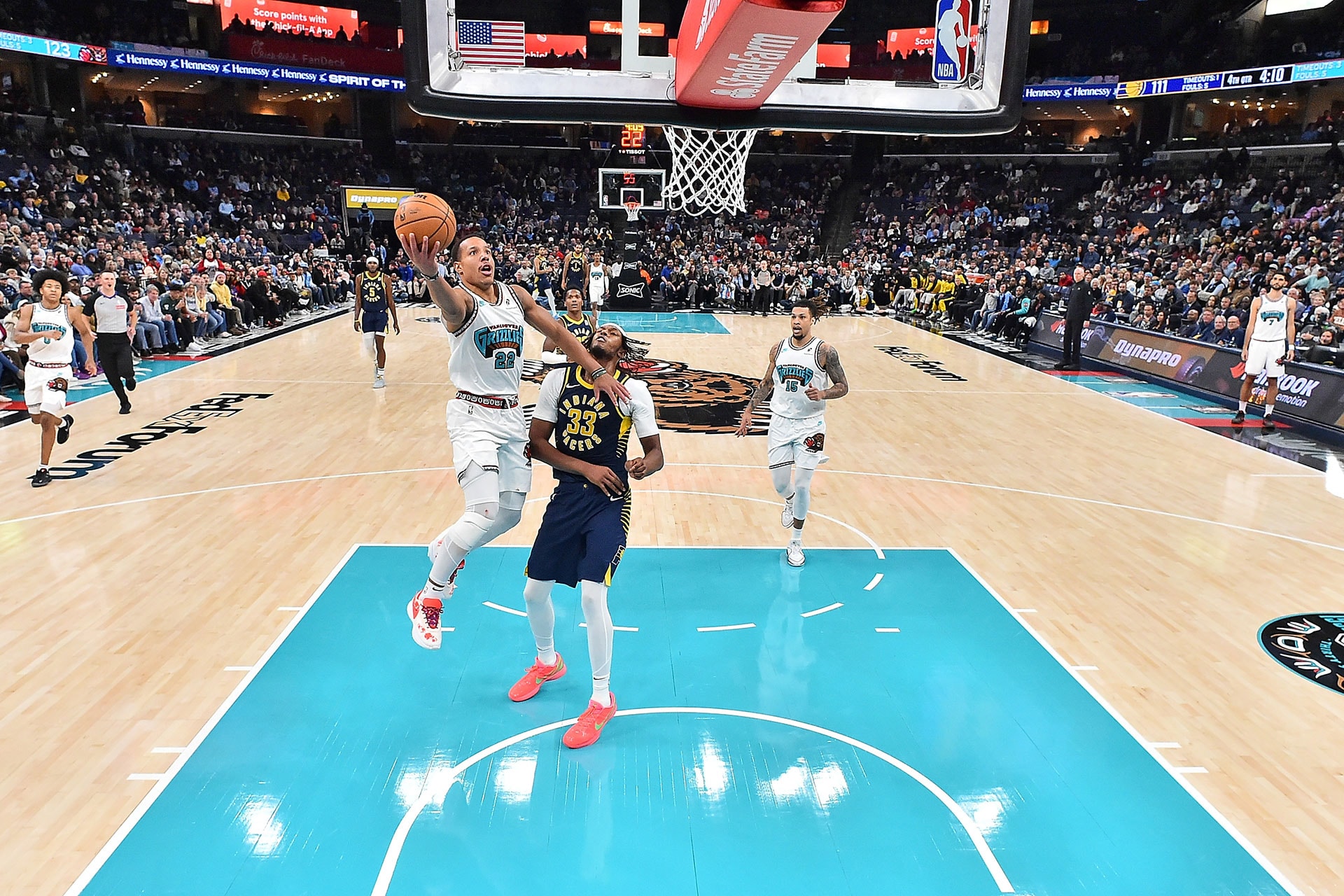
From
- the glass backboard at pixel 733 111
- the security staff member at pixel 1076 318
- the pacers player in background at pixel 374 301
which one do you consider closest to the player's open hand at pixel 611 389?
the glass backboard at pixel 733 111

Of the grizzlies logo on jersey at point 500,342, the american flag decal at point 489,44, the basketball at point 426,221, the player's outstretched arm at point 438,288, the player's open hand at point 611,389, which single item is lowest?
the player's open hand at point 611,389

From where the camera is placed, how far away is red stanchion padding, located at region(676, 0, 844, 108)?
790 cm

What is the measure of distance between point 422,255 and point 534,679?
2.20 m

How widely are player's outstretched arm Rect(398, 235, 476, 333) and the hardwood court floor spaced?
88.5 inches

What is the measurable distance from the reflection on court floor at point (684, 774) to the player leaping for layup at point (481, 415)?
675mm

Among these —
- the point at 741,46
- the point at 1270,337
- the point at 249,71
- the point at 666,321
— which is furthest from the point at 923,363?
the point at 249,71

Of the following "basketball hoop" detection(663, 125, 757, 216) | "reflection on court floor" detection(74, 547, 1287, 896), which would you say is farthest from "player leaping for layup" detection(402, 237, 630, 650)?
"basketball hoop" detection(663, 125, 757, 216)

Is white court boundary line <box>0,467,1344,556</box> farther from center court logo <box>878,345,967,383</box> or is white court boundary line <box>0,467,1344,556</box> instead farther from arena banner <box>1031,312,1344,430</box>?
center court logo <box>878,345,967,383</box>

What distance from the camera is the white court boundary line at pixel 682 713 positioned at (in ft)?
11.6

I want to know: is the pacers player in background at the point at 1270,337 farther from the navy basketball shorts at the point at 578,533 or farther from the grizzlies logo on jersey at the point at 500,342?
the navy basketball shorts at the point at 578,533

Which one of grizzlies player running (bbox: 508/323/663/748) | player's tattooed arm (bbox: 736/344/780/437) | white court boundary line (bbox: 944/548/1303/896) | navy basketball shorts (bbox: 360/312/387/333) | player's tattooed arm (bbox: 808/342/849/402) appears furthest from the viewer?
navy basketball shorts (bbox: 360/312/387/333)

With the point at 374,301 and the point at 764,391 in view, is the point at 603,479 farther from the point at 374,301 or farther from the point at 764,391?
the point at 374,301

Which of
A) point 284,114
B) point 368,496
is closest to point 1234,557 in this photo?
point 368,496

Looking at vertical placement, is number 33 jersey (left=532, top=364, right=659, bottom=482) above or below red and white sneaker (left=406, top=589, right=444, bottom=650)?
above
